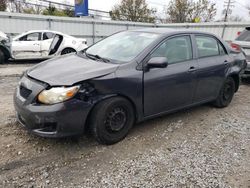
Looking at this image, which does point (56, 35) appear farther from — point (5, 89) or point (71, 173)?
point (71, 173)

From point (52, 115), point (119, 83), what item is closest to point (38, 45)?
point (119, 83)

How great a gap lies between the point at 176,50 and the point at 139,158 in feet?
6.19

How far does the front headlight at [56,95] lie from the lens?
2830 mm

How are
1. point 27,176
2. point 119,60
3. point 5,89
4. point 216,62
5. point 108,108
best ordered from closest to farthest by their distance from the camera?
point 27,176, point 108,108, point 119,60, point 216,62, point 5,89

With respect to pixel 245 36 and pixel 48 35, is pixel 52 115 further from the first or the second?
pixel 48 35

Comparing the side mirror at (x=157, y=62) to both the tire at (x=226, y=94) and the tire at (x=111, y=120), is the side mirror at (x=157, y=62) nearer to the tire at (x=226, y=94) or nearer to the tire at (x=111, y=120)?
the tire at (x=111, y=120)

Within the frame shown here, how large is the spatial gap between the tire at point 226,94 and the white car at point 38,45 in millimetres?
6342

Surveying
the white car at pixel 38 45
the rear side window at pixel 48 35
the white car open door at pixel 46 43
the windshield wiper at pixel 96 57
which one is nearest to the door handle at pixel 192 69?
the windshield wiper at pixel 96 57

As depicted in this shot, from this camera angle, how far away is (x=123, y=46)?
3.85m

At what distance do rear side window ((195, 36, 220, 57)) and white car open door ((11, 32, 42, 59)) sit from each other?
799 cm

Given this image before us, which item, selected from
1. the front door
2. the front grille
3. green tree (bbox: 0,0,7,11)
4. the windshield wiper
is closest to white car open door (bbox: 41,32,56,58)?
the windshield wiper

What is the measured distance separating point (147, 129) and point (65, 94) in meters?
1.60

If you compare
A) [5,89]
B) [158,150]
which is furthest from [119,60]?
[5,89]

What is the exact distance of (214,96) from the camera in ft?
15.4
